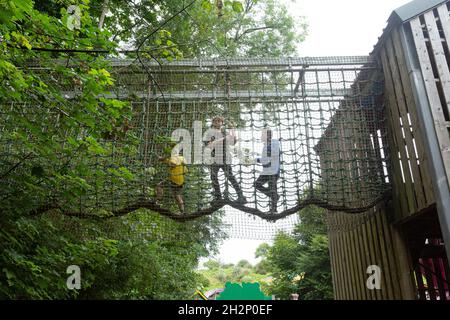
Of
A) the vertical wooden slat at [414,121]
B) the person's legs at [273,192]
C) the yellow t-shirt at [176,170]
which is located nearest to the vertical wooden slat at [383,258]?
the vertical wooden slat at [414,121]

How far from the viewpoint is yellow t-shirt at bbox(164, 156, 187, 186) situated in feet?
10.4

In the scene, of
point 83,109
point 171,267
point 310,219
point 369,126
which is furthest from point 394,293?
point 171,267

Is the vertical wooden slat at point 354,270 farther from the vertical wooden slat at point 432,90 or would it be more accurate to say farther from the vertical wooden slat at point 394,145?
the vertical wooden slat at point 432,90

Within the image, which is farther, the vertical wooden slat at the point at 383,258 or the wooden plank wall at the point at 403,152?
the vertical wooden slat at the point at 383,258

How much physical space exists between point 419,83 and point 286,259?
25.4ft

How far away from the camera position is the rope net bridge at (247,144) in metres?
3.06

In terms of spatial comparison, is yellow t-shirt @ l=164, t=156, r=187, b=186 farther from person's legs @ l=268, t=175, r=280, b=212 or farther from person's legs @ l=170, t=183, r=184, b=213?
person's legs @ l=268, t=175, r=280, b=212

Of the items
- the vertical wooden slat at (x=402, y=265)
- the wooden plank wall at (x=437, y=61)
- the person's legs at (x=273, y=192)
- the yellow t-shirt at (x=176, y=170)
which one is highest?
the wooden plank wall at (x=437, y=61)

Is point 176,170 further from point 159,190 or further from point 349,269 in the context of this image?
point 349,269

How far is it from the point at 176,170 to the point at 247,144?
0.61m

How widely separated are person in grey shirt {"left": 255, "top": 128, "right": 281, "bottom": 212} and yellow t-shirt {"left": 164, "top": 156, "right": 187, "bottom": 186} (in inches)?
23.9

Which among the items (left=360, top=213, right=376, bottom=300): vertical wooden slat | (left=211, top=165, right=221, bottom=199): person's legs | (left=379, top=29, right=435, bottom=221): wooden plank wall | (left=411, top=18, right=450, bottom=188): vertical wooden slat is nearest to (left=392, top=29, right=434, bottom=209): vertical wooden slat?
(left=379, top=29, right=435, bottom=221): wooden plank wall

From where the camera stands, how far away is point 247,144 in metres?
3.21
